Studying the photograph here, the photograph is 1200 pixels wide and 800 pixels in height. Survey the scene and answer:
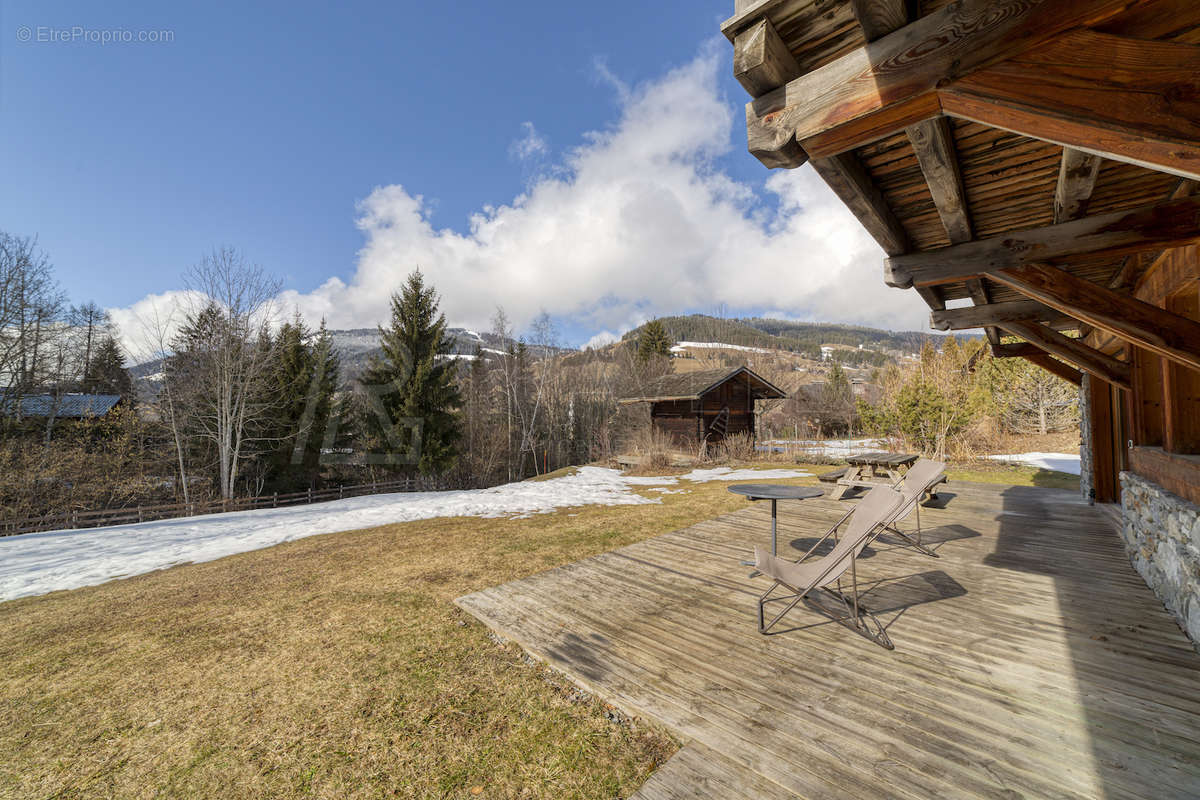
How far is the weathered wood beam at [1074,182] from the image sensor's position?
92.9 inches

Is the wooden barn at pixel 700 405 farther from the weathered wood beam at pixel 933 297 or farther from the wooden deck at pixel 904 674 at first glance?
the wooden deck at pixel 904 674

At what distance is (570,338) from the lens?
29.6 m

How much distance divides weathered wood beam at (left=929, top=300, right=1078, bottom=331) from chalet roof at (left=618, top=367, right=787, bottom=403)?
12.5 m

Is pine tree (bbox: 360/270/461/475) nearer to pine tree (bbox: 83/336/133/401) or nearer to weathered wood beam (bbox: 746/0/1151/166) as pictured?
pine tree (bbox: 83/336/133/401)

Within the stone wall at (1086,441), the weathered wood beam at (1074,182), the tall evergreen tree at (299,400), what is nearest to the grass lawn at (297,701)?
the weathered wood beam at (1074,182)

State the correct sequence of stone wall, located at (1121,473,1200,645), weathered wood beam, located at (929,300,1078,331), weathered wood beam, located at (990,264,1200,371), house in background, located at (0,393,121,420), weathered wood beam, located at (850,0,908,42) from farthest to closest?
house in background, located at (0,393,121,420) < weathered wood beam, located at (929,300,1078,331) < stone wall, located at (1121,473,1200,645) < weathered wood beam, located at (990,264,1200,371) < weathered wood beam, located at (850,0,908,42)

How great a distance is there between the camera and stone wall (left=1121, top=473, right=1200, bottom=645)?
9.70 ft

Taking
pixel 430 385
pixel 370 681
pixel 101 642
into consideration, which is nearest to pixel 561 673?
pixel 370 681

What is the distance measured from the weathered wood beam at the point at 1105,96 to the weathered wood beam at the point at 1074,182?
4.47ft

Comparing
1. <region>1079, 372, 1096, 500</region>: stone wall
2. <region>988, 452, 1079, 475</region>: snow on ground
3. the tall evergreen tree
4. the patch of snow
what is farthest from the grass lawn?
<region>988, 452, 1079, 475</region>: snow on ground

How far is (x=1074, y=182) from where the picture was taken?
2604 millimetres

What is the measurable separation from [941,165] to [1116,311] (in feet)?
6.33

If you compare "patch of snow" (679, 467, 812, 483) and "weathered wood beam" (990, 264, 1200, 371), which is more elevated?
"weathered wood beam" (990, 264, 1200, 371)

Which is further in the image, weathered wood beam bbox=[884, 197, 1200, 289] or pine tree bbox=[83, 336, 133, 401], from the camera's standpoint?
pine tree bbox=[83, 336, 133, 401]
